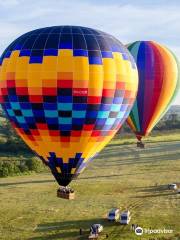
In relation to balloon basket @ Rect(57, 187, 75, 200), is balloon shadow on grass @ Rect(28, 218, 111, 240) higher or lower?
lower

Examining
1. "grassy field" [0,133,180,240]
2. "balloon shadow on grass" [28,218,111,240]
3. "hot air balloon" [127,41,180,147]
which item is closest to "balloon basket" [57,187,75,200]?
"balloon shadow on grass" [28,218,111,240]

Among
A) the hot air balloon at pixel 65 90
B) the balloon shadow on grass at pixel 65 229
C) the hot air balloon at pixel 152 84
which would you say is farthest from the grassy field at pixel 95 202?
the hot air balloon at pixel 65 90

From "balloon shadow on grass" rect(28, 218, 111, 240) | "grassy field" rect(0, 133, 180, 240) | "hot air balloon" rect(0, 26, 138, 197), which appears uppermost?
"hot air balloon" rect(0, 26, 138, 197)

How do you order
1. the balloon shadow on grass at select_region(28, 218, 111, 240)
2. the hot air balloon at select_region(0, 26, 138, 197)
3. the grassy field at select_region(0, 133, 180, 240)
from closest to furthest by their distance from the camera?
1. the hot air balloon at select_region(0, 26, 138, 197)
2. the balloon shadow on grass at select_region(28, 218, 111, 240)
3. the grassy field at select_region(0, 133, 180, 240)

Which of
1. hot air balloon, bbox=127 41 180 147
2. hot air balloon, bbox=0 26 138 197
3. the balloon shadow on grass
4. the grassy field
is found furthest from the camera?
hot air balloon, bbox=127 41 180 147

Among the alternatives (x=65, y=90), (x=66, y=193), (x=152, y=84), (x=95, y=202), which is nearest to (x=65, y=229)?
(x=66, y=193)

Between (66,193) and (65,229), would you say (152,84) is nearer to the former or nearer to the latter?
(65,229)

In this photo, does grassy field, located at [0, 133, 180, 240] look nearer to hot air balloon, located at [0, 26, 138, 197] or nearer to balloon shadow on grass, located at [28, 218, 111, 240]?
balloon shadow on grass, located at [28, 218, 111, 240]
